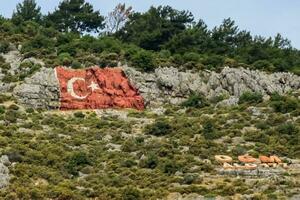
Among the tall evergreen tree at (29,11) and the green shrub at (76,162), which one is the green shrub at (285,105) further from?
the tall evergreen tree at (29,11)

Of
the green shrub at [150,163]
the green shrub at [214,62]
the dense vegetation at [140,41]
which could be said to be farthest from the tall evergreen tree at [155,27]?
the green shrub at [150,163]

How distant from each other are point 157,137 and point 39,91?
1551 cm

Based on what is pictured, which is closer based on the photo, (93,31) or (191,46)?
(191,46)

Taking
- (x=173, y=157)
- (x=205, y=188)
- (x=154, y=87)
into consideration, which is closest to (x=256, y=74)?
(x=154, y=87)

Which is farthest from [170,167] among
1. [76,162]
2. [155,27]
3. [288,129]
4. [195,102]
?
[155,27]

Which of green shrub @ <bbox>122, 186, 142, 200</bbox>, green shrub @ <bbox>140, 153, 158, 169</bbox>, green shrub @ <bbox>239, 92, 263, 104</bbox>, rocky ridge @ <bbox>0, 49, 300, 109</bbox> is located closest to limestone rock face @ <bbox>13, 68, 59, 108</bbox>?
rocky ridge @ <bbox>0, 49, 300, 109</bbox>

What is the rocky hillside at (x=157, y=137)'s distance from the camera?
186 feet

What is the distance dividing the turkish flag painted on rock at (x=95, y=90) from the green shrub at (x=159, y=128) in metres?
9.68

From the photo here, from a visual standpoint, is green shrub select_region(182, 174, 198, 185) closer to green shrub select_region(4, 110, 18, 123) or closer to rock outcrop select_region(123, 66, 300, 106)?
green shrub select_region(4, 110, 18, 123)

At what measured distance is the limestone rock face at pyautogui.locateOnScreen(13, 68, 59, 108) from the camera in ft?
270

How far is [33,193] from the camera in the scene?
2106 inches

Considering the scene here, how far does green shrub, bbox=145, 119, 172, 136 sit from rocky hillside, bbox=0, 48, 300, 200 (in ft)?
0.38

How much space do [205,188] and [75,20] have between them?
70309 mm

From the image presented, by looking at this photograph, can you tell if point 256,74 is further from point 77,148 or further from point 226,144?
point 77,148
